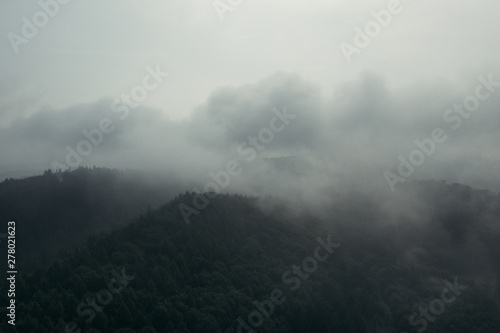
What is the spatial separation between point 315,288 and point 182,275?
51.5 m

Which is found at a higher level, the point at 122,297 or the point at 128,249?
the point at 128,249

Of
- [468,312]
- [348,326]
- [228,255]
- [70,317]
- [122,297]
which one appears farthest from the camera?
[228,255]

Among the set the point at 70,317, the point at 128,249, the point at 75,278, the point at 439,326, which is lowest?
the point at 439,326

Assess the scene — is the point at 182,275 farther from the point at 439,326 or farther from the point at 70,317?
A: the point at 439,326

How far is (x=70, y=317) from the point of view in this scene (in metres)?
125

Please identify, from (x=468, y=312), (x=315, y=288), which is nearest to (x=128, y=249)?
(x=315, y=288)

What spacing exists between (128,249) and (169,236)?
22.4 meters

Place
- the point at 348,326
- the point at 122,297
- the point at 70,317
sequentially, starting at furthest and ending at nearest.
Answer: the point at 348,326, the point at 122,297, the point at 70,317

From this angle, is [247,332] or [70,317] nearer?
[70,317]

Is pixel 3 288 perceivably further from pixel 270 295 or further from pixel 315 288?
pixel 315 288

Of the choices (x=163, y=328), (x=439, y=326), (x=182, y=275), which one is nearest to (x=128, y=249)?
(x=182, y=275)

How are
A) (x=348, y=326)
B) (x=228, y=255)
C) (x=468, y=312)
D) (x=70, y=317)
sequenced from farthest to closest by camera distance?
(x=228, y=255) < (x=468, y=312) < (x=348, y=326) < (x=70, y=317)

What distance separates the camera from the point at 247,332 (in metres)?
145

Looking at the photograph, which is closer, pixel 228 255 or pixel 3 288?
pixel 3 288
